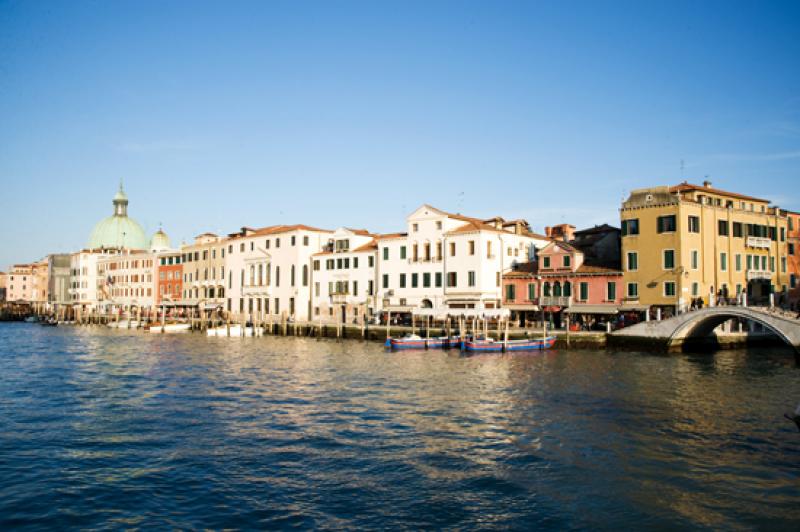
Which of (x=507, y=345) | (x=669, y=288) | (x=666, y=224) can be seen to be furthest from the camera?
(x=666, y=224)

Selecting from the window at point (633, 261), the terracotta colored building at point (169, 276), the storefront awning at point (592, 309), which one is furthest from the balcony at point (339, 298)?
the terracotta colored building at point (169, 276)

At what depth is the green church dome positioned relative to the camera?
11862 centimetres

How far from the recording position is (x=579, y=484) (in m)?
14.9

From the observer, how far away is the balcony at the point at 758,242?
4878cm

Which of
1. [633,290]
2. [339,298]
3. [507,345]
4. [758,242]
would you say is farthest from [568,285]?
[339,298]

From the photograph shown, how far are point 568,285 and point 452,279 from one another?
32.9 feet

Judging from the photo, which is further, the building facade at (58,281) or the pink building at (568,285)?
the building facade at (58,281)

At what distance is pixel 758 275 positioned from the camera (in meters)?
49.2

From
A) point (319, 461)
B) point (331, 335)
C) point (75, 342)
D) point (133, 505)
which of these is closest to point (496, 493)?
point (319, 461)

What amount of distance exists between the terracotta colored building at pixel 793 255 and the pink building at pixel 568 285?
1347cm

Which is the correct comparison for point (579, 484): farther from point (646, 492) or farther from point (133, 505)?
point (133, 505)

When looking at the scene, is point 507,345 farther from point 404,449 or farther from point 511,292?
point 404,449

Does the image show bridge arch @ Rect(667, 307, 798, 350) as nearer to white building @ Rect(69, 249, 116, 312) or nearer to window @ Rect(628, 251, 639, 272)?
window @ Rect(628, 251, 639, 272)

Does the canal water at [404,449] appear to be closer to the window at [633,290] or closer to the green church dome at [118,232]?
the window at [633,290]
